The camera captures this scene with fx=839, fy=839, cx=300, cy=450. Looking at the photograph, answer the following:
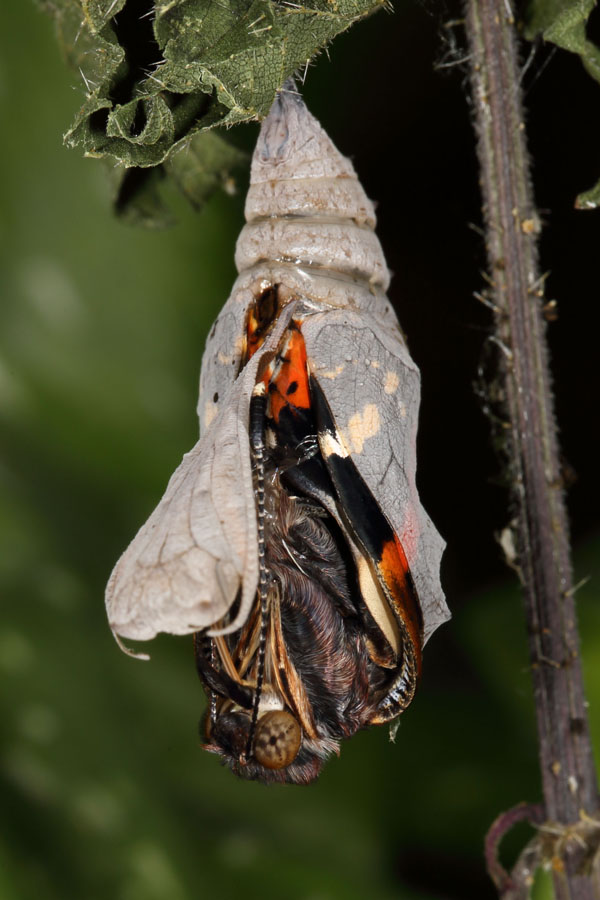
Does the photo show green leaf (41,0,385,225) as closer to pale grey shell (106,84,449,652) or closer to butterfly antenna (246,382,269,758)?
pale grey shell (106,84,449,652)

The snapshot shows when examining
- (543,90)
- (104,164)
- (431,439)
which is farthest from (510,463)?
(104,164)

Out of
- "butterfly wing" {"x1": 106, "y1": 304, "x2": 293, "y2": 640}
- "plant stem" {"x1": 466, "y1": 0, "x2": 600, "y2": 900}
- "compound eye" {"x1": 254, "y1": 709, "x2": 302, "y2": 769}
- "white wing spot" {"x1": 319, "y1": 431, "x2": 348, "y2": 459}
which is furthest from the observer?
"plant stem" {"x1": 466, "y1": 0, "x2": 600, "y2": 900}

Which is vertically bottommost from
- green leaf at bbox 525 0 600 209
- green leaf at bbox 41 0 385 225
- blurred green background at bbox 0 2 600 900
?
blurred green background at bbox 0 2 600 900

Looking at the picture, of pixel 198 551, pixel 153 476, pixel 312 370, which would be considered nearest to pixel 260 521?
pixel 198 551

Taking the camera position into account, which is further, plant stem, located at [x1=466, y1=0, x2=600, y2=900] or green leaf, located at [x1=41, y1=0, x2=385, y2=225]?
plant stem, located at [x1=466, y1=0, x2=600, y2=900]

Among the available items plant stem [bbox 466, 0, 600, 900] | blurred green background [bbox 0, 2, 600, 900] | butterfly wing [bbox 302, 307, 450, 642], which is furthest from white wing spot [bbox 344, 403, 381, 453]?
blurred green background [bbox 0, 2, 600, 900]

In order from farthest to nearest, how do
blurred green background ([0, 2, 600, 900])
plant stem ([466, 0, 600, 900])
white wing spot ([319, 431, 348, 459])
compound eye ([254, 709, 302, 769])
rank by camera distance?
blurred green background ([0, 2, 600, 900]) → plant stem ([466, 0, 600, 900]) → white wing spot ([319, 431, 348, 459]) → compound eye ([254, 709, 302, 769])

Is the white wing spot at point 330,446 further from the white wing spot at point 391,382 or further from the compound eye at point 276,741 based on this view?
the compound eye at point 276,741
